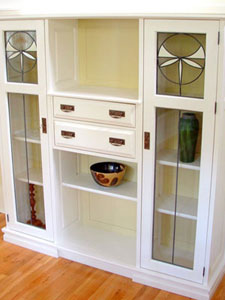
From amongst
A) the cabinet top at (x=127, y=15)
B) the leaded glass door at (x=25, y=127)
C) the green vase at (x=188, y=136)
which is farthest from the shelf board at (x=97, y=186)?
the cabinet top at (x=127, y=15)

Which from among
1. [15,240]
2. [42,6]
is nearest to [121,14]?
[42,6]

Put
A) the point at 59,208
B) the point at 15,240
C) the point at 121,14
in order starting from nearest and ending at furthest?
the point at 121,14 → the point at 59,208 → the point at 15,240

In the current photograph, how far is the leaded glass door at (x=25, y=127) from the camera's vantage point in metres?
2.79

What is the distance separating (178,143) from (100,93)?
23.0 inches

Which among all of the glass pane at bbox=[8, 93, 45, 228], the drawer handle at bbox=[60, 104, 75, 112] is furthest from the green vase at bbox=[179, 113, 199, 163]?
the glass pane at bbox=[8, 93, 45, 228]

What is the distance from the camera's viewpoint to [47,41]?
268 cm

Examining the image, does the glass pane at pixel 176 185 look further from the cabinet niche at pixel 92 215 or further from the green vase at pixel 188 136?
the cabinet niche at pixel 92 215

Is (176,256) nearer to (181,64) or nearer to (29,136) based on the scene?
(181,64)

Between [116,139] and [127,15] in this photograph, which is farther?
[116,139]

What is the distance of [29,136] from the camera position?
306 cm

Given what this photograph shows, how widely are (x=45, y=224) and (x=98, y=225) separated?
16.1 inches

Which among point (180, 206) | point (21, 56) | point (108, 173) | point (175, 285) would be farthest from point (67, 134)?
point (175, 285)

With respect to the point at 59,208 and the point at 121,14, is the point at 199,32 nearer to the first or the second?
the point at 121,14

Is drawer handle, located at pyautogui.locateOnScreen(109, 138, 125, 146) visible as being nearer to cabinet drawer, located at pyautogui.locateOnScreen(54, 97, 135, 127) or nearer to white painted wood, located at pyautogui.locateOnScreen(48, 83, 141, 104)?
cabinet drawer, located at pyautogui.locateOnScreen(54, 97, 135, 127)
